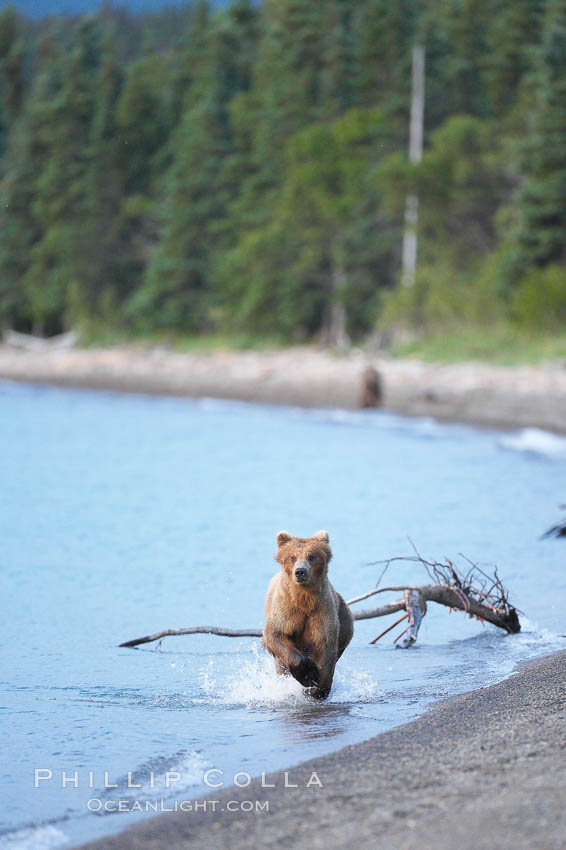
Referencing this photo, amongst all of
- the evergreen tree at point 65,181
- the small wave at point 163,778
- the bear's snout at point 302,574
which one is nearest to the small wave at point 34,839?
the small wave at point 163,778

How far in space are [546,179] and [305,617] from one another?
27631 millimetres

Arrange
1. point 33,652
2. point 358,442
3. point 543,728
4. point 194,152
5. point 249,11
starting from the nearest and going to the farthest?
1. point 543,728
2. point 33,652
3. point 358,442
4. point 194,152
5. point 249,11

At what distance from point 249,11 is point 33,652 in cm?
4818

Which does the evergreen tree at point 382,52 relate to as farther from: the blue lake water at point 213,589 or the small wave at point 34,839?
the small wave at point 34,839

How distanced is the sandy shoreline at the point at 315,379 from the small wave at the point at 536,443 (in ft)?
2.26

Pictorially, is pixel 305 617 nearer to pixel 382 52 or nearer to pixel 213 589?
pixel 213 589

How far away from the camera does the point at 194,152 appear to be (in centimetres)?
4828

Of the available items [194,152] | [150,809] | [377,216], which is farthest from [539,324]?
[150,809]

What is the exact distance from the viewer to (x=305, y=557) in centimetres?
606

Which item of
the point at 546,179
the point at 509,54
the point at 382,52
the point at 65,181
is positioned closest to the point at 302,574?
the point at 546,179

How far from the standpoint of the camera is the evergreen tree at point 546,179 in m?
31.5

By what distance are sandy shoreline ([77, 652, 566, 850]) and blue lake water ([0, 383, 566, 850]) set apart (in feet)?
1.14

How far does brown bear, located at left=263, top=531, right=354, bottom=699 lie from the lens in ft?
20.1

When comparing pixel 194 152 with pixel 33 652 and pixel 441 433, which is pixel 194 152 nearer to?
pixel 441 433
